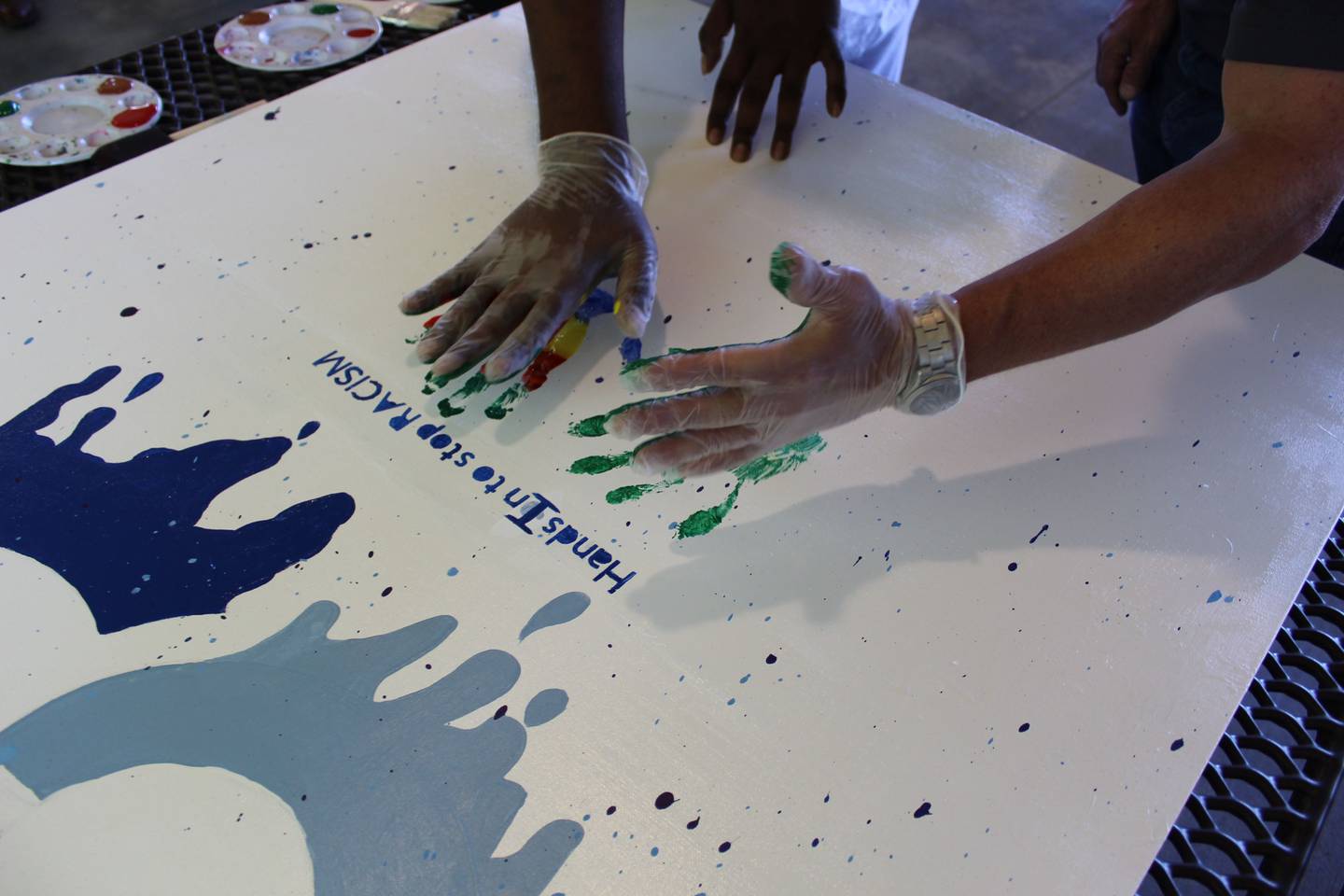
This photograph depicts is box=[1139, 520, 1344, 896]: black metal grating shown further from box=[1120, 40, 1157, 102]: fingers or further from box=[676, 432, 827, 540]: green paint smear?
box=[1120, 40, 1157, 102]: fingers

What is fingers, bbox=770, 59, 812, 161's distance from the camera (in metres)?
1.29

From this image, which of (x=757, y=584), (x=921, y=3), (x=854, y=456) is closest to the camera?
(x=757, y=584)

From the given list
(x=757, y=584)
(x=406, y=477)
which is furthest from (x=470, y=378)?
(x=757, y=584)

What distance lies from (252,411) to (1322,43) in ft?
3.40

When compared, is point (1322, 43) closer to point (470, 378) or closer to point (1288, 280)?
point (1288, 280)

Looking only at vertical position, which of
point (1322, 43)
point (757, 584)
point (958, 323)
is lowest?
point (757, 584)

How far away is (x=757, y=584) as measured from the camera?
2.82 feet

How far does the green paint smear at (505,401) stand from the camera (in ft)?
3.30

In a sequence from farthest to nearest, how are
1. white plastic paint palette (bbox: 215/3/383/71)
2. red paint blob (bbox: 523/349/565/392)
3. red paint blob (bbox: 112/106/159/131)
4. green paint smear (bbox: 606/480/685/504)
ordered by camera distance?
white plastic paint palette (bbox: 215/3/383/71) < red paint blob (bbox: 112/106/159/131) < red paint blob (bbox: 523/349/565/392) < green paint smear (bbox: 606/480/685/504)

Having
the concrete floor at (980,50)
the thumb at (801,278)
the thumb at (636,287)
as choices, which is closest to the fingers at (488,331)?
the thumb at (636,287)

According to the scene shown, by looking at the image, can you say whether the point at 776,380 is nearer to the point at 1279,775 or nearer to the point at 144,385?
the point at 1279,775

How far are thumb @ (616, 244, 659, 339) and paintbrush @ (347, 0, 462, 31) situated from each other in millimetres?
697

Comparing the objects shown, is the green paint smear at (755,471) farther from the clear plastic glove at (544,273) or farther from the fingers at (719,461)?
the clear plastic glove at (544,273)

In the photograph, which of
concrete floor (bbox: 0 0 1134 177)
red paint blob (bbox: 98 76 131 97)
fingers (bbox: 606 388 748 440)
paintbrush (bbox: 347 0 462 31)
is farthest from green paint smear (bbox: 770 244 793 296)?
concrete floor (bbox: 0 0 1134 177)
